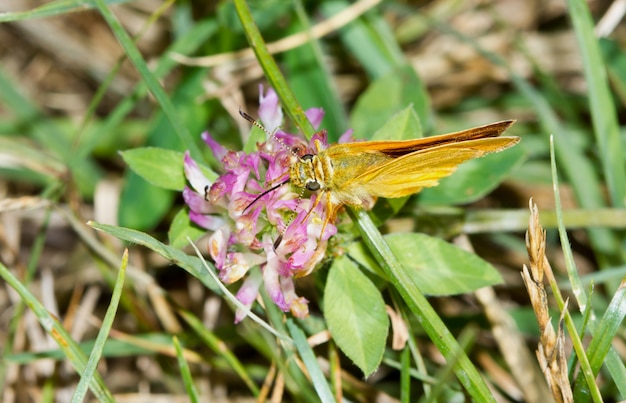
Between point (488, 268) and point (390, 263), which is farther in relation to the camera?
point (488, 268)

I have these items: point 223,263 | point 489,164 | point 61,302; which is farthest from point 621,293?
point 61,302

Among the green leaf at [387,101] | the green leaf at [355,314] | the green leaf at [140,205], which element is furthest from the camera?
the green leaf at [140,205]

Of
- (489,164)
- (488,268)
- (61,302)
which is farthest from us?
(61,302)

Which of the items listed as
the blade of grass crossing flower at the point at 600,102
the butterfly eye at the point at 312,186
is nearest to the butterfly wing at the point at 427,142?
the butterfly eye at the point at 312,186

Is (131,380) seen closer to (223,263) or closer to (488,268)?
(223,263)

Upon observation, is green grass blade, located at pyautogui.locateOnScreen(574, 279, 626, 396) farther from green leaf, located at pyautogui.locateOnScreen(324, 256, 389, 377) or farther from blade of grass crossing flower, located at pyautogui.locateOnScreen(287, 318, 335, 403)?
blade of grass crossing flower, located at pyautogui.locateOnScreen(287, 318, 335, 403)

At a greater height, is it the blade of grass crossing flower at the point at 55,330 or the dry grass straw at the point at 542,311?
Answer: the blade of grass crossing flower at the point at 55,330

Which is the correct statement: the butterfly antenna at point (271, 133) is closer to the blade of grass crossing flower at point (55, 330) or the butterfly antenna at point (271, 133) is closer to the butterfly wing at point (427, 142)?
the butterfly wing at point (427, 142)
